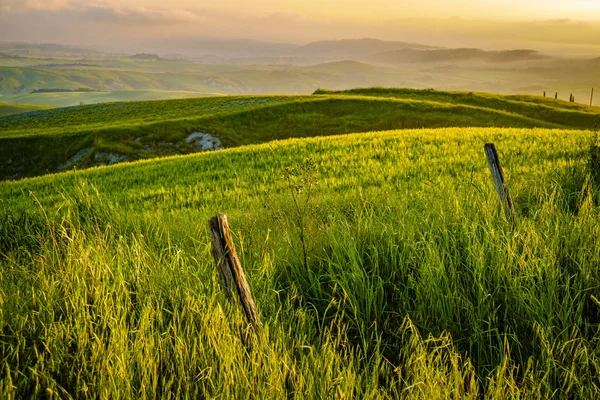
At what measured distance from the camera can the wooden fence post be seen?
143 inches

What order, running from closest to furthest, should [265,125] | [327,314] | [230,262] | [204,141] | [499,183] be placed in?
1. [230,262]
2. [327,314]
3. [499,183]
4. [204,141]
5. [265,125]

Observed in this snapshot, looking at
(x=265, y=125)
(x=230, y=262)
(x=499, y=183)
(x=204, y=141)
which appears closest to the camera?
(x=230, y=262)

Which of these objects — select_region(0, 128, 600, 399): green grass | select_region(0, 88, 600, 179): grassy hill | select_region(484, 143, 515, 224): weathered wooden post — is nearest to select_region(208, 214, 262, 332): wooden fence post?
select_region(0, 128, 600, 399): green grass

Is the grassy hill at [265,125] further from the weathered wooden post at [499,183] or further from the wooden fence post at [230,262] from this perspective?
the wooden fence post at [230,262]

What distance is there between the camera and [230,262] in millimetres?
3713

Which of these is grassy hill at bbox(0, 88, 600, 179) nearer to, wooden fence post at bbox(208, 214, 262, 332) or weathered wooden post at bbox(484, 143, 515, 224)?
weathered wooden post at bbox(484, 143, 515, 224)

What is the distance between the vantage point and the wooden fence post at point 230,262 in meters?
3.64

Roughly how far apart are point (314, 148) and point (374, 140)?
2.96 meters

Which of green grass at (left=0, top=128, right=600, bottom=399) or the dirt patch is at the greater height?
the dirt patch

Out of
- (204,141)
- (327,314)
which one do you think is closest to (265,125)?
(204,141)

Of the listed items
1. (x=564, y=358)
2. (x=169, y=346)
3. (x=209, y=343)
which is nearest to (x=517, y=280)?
(x=564, y=358)

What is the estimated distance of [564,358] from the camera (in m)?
3.62

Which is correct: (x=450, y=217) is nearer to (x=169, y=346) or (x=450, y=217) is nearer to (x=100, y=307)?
(x=169, y=346)

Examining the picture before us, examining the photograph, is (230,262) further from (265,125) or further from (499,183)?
(265,125)
